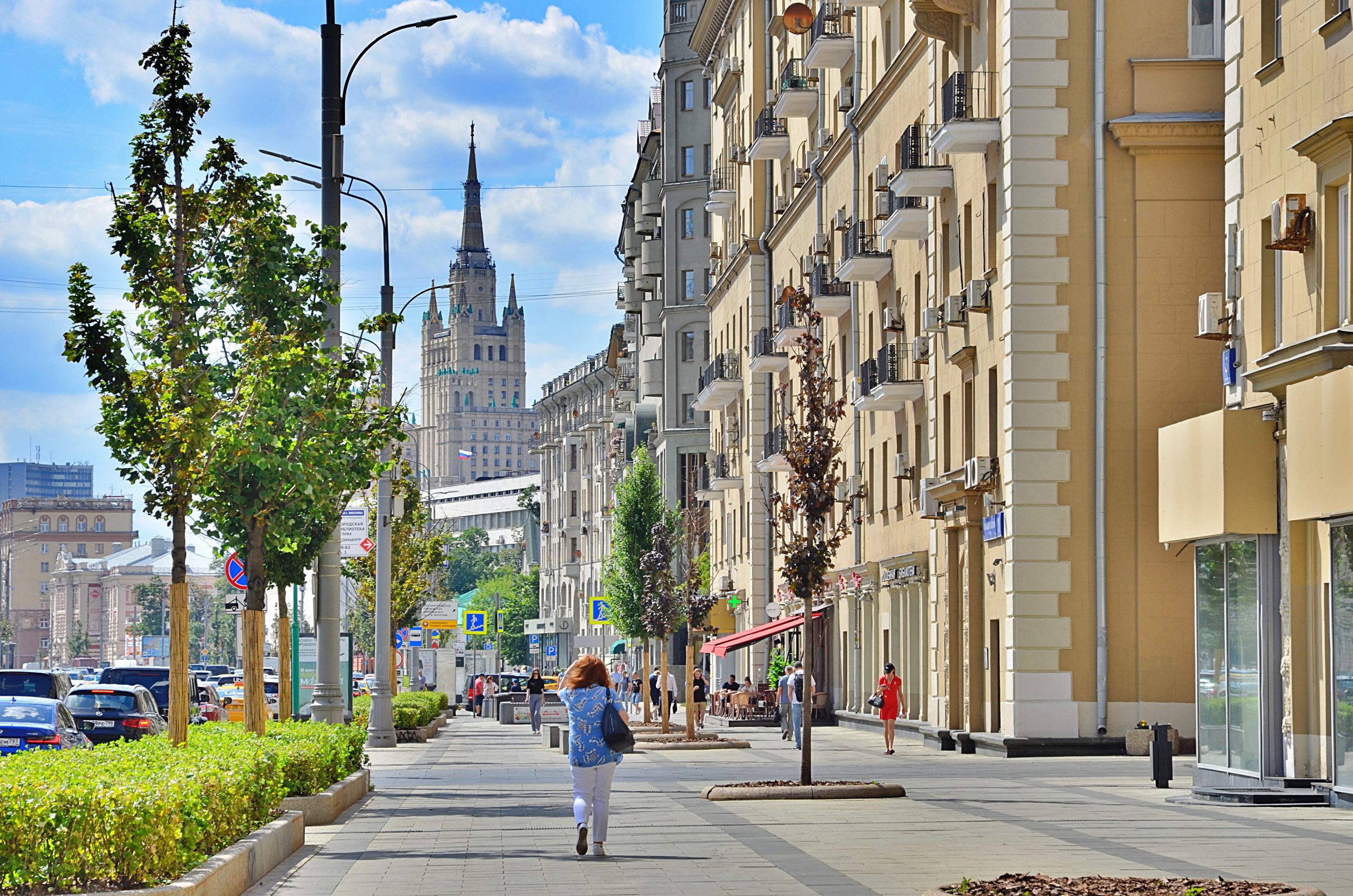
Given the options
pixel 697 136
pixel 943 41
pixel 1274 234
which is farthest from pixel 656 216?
pixel 1274 234

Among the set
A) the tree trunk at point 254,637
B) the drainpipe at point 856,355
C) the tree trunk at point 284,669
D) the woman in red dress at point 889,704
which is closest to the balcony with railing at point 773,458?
the drainpipe at point 856,355

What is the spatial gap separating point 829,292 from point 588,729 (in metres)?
36.8

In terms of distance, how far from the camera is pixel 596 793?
15578mm

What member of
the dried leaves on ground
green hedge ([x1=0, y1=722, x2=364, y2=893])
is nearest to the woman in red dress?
green hedge ([x1=0, y1=722, x2=364, y2=893])

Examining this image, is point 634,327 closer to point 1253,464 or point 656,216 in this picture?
point 656,216

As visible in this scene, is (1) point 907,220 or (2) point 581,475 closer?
(1) point 907,220

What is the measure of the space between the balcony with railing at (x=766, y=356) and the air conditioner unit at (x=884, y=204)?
15757 millimetres

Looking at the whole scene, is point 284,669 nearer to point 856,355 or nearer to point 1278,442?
point 1278,442

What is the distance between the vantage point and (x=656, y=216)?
3487 inches

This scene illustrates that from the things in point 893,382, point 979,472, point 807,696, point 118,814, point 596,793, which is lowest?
point 596,793

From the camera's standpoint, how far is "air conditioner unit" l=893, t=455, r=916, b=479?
43188mm

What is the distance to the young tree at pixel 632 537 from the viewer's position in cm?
7381

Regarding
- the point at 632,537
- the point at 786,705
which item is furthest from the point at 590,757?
the point at 632,537

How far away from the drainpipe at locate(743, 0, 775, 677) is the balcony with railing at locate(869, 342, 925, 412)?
1847cm
